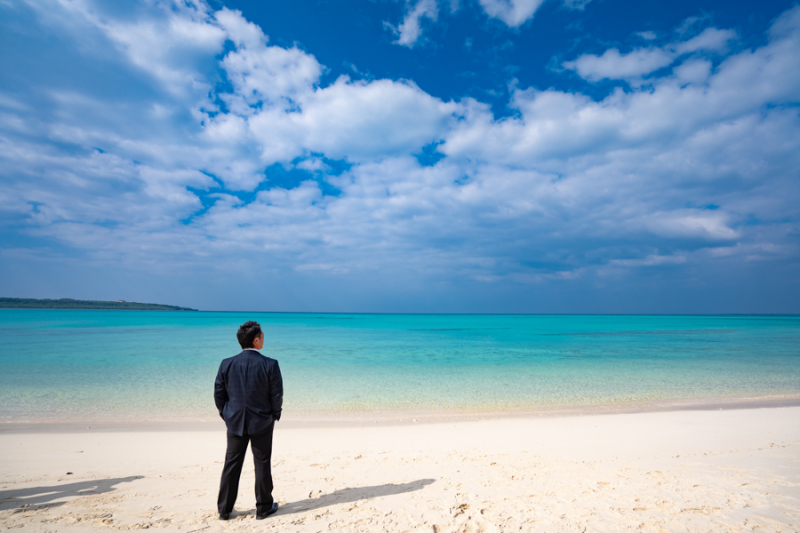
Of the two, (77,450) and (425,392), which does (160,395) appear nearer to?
(77,450)

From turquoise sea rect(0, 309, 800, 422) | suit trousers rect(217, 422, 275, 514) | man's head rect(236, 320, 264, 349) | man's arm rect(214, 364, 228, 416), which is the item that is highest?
man's head rect(236, 320, 264, 349)

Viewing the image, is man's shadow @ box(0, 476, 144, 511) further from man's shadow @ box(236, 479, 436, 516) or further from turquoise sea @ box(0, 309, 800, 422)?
turquoise sea @ box(0, 309, 800, 422)

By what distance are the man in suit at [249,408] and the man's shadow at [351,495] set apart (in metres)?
0.39

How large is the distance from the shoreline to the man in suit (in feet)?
17.3

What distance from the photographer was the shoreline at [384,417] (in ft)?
29.4

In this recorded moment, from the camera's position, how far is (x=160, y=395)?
12453mm

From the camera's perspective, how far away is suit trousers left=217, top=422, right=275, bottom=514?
4027mm

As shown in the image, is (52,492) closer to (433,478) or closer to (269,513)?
(269,513)

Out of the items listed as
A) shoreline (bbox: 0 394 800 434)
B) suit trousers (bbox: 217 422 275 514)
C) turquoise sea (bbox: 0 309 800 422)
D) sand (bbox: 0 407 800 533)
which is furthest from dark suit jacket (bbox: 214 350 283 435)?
turquoise sea (bbox: 0 309 800 422)

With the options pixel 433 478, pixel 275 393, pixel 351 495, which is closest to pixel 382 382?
pixel 433 478

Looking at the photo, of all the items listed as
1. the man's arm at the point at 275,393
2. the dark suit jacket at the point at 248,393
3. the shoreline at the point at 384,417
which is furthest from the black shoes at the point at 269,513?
the shoreline at the point at 384,417

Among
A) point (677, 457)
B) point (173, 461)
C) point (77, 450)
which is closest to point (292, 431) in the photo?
point (173, 461)

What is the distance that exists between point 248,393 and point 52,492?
11.3 feet

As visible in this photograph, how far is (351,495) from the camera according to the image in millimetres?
4805
